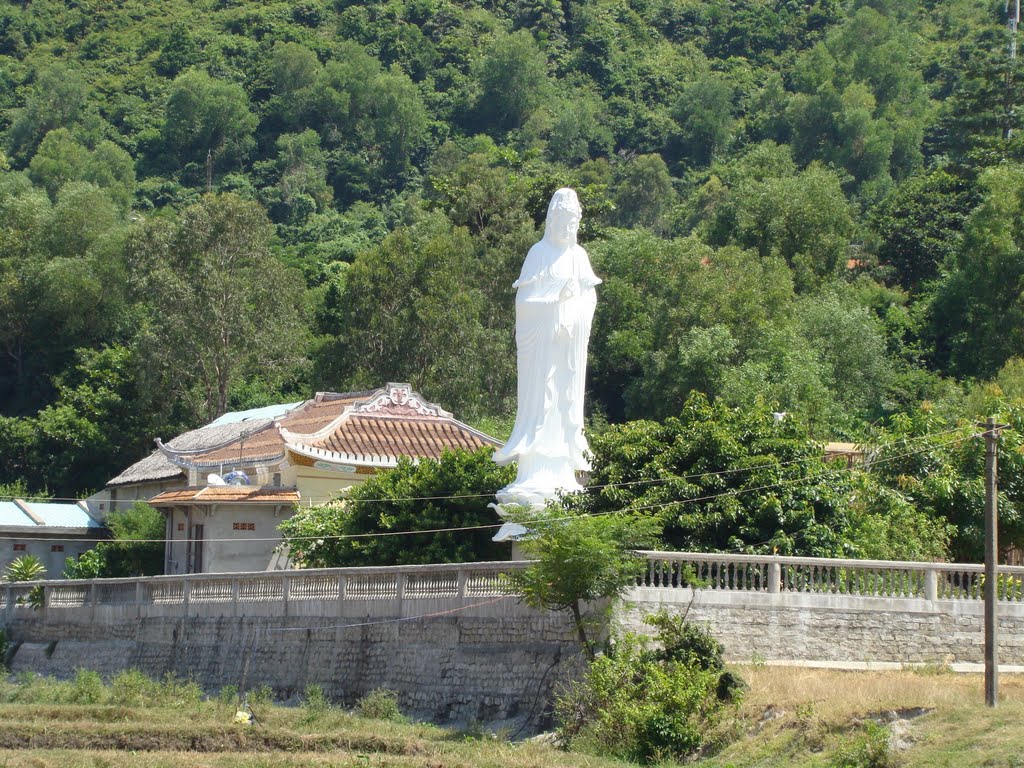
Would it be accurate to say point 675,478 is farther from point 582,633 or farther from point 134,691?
point 134,691

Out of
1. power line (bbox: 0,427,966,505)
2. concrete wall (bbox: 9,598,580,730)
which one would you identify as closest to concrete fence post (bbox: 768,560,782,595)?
concrete wall (bbox: 9,598,580,730)

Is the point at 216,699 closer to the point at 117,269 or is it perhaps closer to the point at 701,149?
the point at 117,269

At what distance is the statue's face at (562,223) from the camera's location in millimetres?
33500

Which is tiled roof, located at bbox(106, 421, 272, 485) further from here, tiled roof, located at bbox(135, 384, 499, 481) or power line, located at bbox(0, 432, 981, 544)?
power line, located at bbox(0, 432, 981, 544)

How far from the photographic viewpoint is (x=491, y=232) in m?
65.1

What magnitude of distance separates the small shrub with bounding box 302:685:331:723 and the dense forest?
14.7 meters

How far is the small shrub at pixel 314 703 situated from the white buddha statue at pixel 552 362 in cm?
474

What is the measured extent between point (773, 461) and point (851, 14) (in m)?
96.2

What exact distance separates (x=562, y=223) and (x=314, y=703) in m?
10.0

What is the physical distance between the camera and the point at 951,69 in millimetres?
105688

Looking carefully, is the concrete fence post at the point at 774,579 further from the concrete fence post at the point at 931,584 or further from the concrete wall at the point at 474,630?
the concrete fence post at the point at 931,584

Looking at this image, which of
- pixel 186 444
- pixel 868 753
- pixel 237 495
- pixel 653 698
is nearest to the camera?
pixel 868 753

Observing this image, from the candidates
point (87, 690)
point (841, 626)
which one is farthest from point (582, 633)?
point (87, 690)

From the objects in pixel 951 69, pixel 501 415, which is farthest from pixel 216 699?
pixel 951 69
